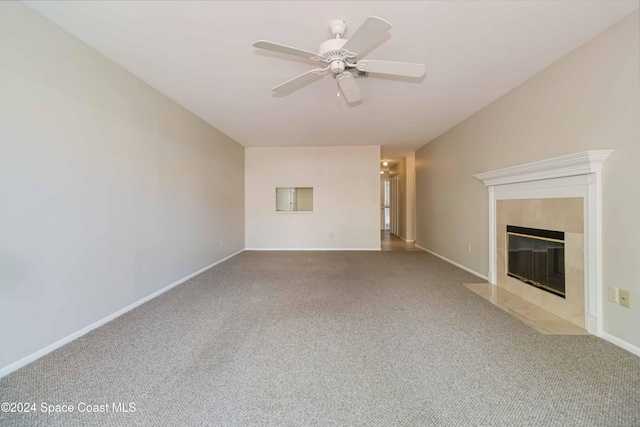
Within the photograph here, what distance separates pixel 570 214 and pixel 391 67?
2.03 meters

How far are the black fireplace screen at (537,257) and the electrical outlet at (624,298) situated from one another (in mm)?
492

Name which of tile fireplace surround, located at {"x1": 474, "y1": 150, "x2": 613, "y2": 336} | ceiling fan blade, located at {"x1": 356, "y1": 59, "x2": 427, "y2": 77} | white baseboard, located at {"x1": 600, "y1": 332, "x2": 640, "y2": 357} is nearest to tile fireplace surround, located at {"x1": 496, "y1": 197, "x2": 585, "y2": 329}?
tile fireplace surround, located at {"x1": 474, "y1": 150, "x2": 613, "y2": 336}

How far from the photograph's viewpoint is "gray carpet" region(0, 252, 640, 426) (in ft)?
4.20

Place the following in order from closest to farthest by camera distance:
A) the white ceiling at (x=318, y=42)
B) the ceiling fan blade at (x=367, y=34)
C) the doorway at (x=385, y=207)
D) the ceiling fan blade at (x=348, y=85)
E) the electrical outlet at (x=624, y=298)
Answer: the ceiling fan blade at (x=367, y=34), the white ceiling at (x=318, y=42), the electrical outlet at (x=624, y=298), the ceiling fan blade at (x=348, y=85), the doorway at (x=385, y=207)

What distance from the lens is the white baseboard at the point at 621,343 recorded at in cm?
176

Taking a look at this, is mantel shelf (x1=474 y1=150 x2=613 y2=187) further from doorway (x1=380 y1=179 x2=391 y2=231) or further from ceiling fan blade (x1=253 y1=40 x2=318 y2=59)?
doorway (x1=380 y1=179 x2=391 y2=231)

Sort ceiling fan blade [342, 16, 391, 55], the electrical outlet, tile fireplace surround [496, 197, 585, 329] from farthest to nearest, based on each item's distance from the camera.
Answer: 1. tile fireplace surround [496, 197, 585, 329]
2. the electrical outlet
3. ceiling fan blade [342, 16, 391, 55]

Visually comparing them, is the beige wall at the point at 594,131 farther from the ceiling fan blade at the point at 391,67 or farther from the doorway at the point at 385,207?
the doorway at the point at 385,207

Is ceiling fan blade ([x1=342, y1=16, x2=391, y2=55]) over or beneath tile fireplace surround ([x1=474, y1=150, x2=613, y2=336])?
over

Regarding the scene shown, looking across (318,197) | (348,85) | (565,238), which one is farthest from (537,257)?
(318,197)

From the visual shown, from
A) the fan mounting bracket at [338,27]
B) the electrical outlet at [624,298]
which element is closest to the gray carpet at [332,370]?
the electrical outlet at [624,298]

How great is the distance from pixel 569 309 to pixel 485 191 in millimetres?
1677

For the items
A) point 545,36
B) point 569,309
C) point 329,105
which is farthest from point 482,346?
point 329,105

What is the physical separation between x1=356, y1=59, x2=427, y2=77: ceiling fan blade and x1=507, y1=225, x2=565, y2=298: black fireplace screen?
6.60 feet
